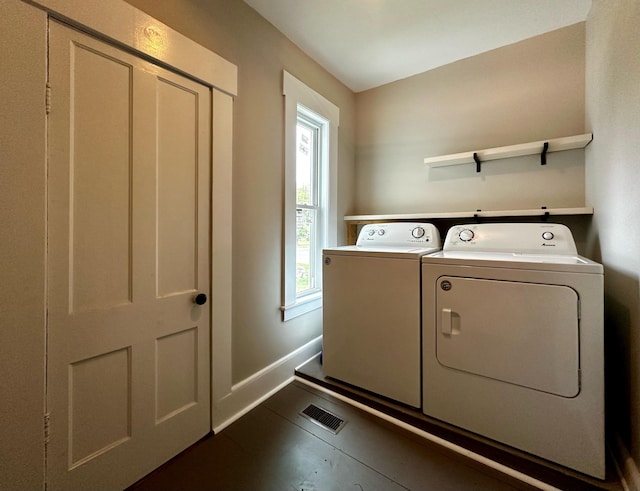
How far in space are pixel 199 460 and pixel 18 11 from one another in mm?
1937

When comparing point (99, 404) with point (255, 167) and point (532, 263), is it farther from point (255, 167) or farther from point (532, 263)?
point (532, 263)

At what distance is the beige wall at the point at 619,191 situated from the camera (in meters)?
1.08

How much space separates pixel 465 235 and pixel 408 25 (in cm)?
152

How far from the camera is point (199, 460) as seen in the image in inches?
50.1

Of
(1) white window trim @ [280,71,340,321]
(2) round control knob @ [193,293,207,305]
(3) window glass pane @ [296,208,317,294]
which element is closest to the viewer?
(2) round control knob @ [193,293,207,305]

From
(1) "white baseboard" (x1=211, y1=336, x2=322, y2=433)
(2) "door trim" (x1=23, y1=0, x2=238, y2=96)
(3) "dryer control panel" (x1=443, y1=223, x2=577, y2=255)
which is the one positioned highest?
(2) "door trim" (x1=23, y1=0, x2=238, y2=96)

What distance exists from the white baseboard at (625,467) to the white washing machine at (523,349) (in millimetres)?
79

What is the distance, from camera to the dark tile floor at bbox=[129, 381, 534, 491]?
3.76 feet

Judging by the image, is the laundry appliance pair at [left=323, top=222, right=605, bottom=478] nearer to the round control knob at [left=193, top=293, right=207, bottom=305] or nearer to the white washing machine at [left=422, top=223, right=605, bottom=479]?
the white washing machine at [left=422, top=223, right=605, bottom=479]

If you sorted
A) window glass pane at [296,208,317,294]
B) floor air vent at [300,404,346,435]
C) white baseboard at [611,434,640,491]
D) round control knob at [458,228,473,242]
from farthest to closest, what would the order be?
window glass pane at [296,208,317,294] < round control knob at [458,228,473,242] < floor air vent at [300,404,346,435] < white baseboard at [611,434,640,491]

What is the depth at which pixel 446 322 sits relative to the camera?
1.40 m

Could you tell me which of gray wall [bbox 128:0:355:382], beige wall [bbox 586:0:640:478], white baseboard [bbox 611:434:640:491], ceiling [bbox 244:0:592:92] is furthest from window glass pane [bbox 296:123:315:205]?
white baseboard [bbox 611:434:640:491]

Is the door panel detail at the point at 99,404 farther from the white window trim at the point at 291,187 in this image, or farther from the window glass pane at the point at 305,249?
the window glass pane at the point at 305,249

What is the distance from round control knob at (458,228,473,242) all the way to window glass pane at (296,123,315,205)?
1.25 metres
